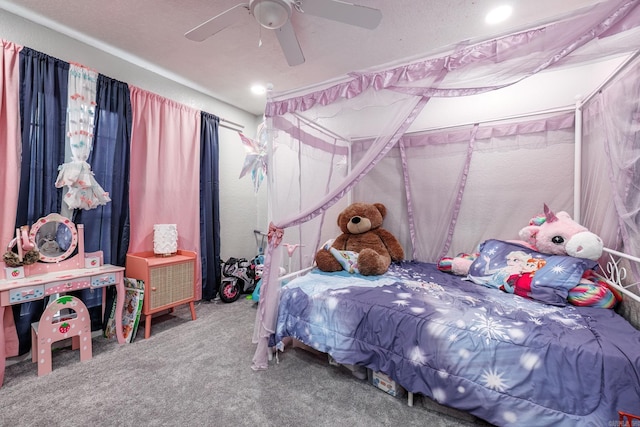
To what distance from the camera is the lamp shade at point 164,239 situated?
2850mm

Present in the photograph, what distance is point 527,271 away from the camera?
1.95 meters

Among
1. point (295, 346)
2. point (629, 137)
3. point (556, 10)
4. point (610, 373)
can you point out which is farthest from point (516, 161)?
point (295, 346)

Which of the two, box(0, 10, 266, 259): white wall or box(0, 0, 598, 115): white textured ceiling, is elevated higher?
box(0, 0, 598, 115): white textured ceiling

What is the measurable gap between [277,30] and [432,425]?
7.97 feet

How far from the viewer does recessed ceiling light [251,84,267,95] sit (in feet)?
10.9

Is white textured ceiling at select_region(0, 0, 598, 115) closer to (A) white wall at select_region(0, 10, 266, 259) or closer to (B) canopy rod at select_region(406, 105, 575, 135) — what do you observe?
(A) white wall at select_region(0, 10, 266, 259)

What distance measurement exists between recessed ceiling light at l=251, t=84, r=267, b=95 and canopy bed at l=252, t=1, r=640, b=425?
1.25 metres

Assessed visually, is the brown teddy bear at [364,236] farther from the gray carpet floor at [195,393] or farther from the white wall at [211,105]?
the white wall at [211,105]

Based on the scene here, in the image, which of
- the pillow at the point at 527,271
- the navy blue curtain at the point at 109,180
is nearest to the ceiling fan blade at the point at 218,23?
the navy blue curtain at the point at 109,180

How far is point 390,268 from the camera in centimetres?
262

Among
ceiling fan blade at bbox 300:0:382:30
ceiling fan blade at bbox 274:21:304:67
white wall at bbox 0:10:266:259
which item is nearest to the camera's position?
ceiling fan blade at bbox 300:0:382:30

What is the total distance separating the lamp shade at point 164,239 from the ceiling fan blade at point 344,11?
7.86 ft

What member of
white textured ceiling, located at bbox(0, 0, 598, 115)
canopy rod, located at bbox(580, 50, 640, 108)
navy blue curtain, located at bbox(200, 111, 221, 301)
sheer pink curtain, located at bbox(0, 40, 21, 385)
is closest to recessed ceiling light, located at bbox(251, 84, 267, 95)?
white textured ceiling, located at bbox(0, 0, 598, 115)

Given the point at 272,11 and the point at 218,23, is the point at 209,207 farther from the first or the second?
the point at 272,11
